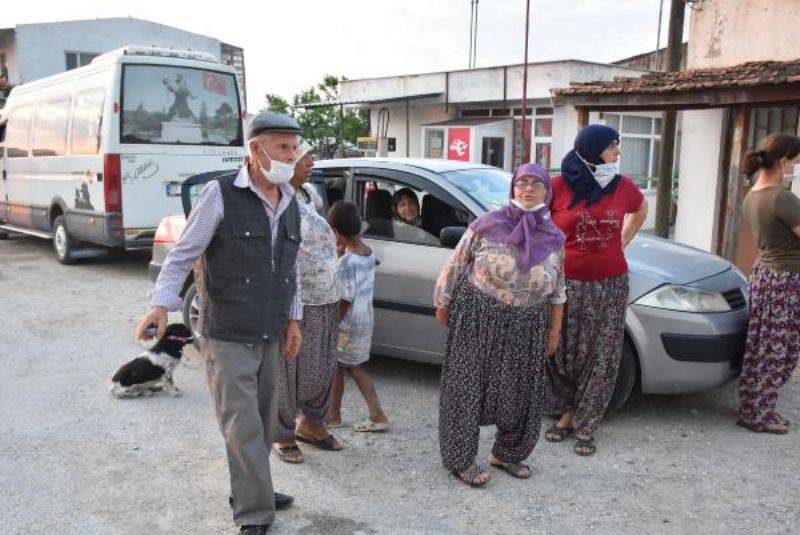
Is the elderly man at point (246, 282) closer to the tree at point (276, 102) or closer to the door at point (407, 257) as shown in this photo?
the door at point (407, 257)

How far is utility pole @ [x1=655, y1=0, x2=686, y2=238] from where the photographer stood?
1048 cm

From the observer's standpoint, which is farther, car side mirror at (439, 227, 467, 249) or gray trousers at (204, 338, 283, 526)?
car side mirror at (439, 227, 467, 249)

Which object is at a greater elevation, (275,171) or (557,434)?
(275,171)

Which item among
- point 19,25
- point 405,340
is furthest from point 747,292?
point 19,25

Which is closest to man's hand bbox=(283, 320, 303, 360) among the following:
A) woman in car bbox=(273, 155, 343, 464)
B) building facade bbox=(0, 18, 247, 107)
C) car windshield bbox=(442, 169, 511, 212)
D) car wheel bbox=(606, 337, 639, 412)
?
woman in car bbox=(273, 155, 343, 464)

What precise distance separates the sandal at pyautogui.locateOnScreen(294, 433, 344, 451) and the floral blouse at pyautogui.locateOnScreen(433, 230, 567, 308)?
1.12 meters

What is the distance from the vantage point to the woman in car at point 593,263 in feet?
12.4

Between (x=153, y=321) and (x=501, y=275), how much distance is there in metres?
1.55

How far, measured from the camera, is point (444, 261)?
4.55 meters

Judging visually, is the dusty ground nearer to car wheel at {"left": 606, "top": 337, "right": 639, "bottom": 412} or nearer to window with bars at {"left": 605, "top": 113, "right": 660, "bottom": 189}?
car wheel at {"left": 606, "top": 337, "right": 639, "bottom": 412}

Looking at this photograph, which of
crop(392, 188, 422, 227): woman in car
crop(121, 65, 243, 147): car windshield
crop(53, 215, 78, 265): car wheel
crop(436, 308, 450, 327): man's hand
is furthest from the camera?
crop(53, 215, 78, 265): car wheel

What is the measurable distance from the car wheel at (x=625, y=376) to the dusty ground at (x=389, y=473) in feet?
0.55

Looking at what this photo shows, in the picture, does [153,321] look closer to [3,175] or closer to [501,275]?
[501,275]

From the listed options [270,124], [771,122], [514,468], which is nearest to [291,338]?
[270,124]
